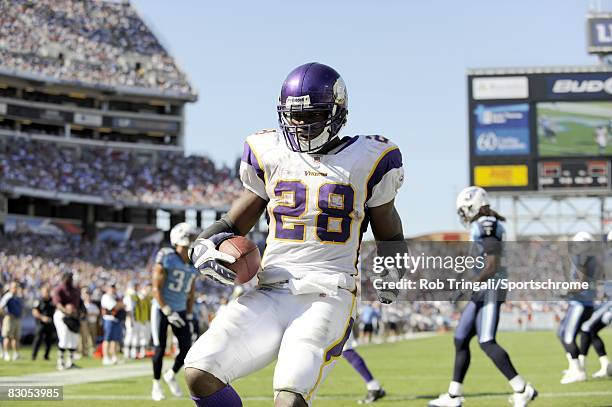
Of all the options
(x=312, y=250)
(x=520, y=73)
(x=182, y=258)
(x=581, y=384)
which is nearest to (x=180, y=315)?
(x=182, y=258)

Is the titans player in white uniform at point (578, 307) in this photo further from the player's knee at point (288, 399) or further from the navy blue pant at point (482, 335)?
the player's knee at point (288, 399)

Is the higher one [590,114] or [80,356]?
[590,114]

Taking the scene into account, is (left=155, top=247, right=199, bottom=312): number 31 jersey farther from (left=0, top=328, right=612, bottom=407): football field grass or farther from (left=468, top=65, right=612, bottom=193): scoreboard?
(left=468, top=65, right=612, bottom=193): scoreboard

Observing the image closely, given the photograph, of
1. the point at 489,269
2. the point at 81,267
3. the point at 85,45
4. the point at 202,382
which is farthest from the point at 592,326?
the point at 85,45

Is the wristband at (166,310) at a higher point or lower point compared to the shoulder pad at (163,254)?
lower

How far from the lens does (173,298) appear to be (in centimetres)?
1016

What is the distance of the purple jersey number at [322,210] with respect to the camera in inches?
175

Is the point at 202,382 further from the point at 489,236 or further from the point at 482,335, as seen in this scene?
the point at 489,236

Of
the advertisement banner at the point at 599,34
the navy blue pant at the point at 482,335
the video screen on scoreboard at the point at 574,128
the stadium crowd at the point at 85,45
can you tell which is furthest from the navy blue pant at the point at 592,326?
the stadium crowd at the point at 85,45

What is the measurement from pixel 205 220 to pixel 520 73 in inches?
1155

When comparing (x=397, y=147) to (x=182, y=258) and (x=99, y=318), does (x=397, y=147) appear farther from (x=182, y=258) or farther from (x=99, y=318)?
(x=99, y=318)

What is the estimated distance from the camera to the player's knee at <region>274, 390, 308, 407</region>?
4000mm

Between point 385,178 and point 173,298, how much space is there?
6.01 m

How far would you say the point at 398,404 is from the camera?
380 inches
